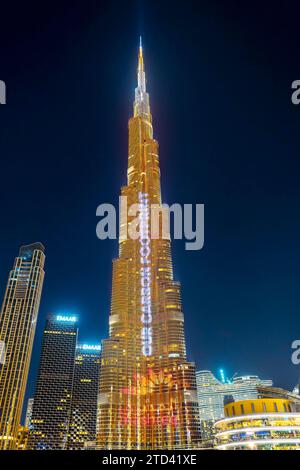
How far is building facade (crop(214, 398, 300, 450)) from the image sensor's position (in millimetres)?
103500

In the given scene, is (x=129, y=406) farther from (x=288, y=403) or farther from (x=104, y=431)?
(x=288, y=403)

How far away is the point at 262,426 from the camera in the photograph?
106 m

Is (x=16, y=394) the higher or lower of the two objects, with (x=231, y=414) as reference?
higher

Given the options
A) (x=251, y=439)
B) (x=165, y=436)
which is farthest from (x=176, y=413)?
(x=251, y=439)

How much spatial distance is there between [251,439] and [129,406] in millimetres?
91925

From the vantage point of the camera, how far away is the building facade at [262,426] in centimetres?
10350

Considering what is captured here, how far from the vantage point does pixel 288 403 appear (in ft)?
383
